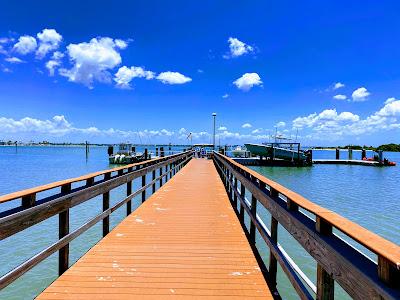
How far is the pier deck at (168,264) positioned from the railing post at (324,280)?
118cm

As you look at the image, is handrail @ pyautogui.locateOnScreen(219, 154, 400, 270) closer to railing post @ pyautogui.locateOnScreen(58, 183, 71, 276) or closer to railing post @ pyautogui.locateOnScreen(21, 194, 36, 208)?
railing post @ pyautogui.locateOnScreen(21, 194, 36, 208)

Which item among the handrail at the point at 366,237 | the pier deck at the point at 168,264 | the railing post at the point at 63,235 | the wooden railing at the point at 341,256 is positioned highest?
→ the handrail at the point at 366,237

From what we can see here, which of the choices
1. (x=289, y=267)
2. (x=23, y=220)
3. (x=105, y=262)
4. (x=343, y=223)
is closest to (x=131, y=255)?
(x=105, y=262)

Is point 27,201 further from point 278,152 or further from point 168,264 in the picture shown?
point 278,152

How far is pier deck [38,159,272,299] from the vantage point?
332cm

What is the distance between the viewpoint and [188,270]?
3926mm

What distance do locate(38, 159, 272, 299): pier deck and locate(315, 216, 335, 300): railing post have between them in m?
1.18

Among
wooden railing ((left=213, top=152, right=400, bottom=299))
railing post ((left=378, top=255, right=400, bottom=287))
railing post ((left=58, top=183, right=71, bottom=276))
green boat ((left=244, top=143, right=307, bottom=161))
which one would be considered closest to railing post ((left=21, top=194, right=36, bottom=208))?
railing post ((left=58, top=183, right=71, bottom=276))

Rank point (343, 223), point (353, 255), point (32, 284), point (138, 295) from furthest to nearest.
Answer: point (32, 284), point (138, 295), point (343, 223), point (353, 255)

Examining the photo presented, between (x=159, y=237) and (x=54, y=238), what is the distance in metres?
5.83

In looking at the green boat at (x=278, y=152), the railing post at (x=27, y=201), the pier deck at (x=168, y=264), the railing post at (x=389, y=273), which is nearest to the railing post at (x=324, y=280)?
the railing post at (x=389, y=273)

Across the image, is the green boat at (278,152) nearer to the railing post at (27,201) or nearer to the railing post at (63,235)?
the railing post at (63,235)

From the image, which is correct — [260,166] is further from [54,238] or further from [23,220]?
[23,220]

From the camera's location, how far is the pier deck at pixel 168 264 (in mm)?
3324
